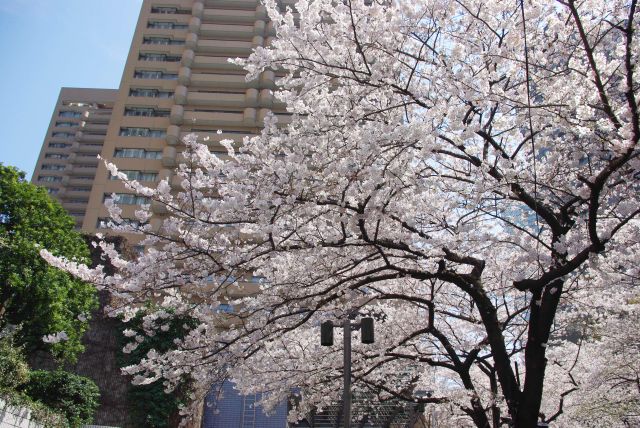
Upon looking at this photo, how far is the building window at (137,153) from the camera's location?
118ft

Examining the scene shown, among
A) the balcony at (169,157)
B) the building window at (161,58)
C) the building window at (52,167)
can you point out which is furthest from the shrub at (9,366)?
the building window at (52,167)

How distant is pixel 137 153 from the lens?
36.3 metres

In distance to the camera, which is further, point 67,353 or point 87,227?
point 87,227

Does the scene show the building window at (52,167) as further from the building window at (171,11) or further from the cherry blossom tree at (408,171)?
the cherry blossom tree at (408,171)

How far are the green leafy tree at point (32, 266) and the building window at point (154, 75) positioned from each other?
28.3 metres

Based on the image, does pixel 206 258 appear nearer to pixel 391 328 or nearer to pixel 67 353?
pixel 391 328

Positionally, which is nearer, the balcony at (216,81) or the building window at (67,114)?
the balcony at (216,81)

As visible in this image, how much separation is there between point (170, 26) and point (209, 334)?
38.7 m

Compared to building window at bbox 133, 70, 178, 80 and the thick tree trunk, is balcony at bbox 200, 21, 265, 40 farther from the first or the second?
the thick tree trunk

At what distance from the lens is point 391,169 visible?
5.59 meters

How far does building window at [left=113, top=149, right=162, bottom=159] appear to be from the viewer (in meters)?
36.1

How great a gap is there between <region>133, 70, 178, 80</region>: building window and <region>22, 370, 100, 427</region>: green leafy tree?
98.7 ft

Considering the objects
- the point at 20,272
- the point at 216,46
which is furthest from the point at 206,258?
the point at 216,46

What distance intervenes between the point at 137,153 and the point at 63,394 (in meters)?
26.0
